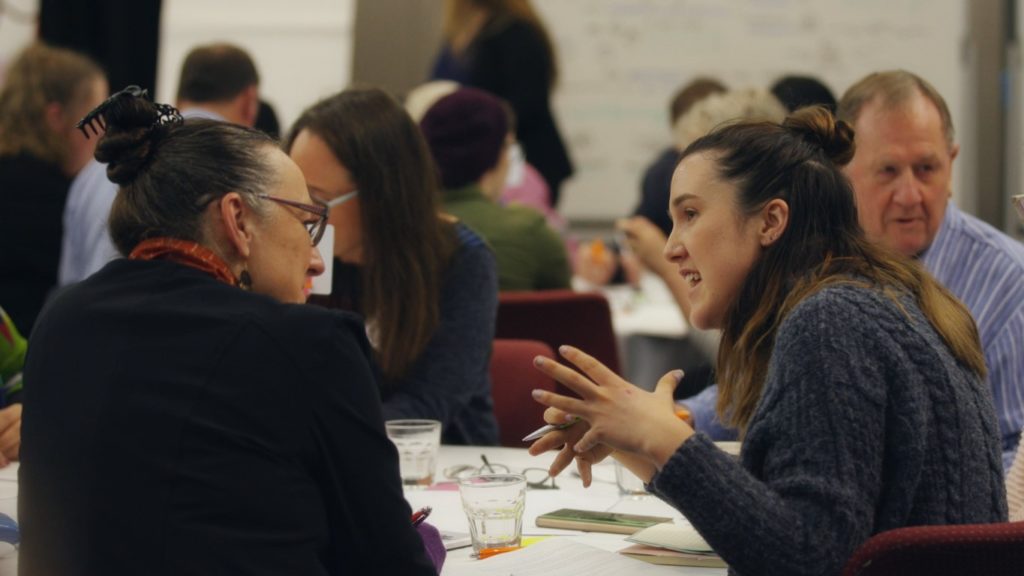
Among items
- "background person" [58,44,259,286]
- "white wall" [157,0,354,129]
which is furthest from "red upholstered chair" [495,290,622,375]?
"white wall" [157,0,354,129]

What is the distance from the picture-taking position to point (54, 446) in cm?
147

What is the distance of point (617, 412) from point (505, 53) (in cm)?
461

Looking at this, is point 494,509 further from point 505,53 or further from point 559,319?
point 505,53

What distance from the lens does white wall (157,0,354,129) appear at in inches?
263

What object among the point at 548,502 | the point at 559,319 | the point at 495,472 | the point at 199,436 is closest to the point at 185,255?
the point at 199,436

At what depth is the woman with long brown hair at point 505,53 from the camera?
5.93m

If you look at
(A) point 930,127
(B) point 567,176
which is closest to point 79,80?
(B) point 567,176

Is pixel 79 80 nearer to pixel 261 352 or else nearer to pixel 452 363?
pixel 452 363

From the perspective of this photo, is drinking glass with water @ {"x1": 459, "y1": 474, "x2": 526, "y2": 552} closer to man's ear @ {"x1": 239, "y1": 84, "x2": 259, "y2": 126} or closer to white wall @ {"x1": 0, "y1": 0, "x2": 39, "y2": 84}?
man's ear @ {"x1": 239, "y1": 84, "x2": 259, "y2": 126}

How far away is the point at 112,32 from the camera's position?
6.50 metres

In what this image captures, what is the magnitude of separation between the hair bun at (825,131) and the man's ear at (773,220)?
0.13 meters

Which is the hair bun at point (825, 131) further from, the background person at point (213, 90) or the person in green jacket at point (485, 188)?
the background person at point (213, 90)

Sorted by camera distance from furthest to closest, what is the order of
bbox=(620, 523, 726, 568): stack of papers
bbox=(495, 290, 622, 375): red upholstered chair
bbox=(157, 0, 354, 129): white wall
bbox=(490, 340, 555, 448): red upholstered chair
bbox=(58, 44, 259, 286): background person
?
1. bbox=(157, 0, 354, 129): white wall
2. bbox=(58, 44, 259, 286): background person
3. bbox=(495, 290, 622, 375): red upholstered chair
4. bbox=(490, 340, 555, 448): red upholstered chair
5. bbox=(620, 523, 726, 568): stack of papers

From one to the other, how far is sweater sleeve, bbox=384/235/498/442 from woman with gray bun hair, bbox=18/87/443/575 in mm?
1155
